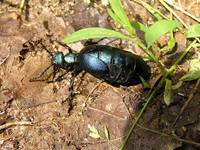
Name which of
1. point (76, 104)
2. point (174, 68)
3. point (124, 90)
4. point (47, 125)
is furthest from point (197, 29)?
point (47, 125)

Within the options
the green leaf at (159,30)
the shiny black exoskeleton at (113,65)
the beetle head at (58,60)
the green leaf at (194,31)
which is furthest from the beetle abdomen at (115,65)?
the green leaf at (194,31)

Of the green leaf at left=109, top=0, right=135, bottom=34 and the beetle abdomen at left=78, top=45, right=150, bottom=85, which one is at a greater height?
the green leaf at left=109, top=0, right=135, bottom=34

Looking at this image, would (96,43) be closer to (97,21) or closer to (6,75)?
(97,21)

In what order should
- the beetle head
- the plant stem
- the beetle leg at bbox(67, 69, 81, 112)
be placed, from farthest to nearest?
the beetle head, the beetle leg at bbox(67, 69, 81, 112), the plant stem

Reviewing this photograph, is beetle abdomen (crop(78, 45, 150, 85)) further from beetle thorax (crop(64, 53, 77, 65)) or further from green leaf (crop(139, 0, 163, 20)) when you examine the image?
green leaf (crop(139, 0, 163, 20))

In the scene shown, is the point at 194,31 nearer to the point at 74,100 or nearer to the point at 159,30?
the point at 159,30

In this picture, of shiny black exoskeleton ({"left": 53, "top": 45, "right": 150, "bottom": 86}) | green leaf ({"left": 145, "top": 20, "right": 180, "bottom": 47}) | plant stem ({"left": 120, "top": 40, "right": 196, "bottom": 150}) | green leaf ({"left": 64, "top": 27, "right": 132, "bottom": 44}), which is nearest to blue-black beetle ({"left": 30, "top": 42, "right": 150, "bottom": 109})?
shiny black exoskeleton ({"left": 53, "top": 45, "right": 150, "bottom": 86})
